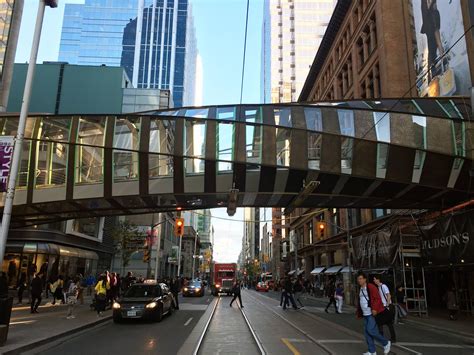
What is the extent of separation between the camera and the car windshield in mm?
17422

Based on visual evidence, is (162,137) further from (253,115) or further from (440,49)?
(440,49)

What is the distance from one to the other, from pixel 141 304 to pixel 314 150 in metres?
9.71

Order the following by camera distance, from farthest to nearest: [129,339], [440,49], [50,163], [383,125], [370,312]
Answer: [440,49] → [50,163] → [383,125] → [129,339] → [370,312]

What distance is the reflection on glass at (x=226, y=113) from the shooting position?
774 inches

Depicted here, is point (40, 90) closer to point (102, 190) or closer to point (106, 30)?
point (102, 190)

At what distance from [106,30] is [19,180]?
12318 centimetres

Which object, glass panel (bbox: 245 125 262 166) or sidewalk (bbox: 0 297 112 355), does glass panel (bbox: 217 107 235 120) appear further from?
sidewalk (bbox: 0 297 112 355)

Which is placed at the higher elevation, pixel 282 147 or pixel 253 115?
pixel 253 115

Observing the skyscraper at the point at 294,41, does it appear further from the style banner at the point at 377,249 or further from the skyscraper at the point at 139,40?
the style banner at the point at 377,249

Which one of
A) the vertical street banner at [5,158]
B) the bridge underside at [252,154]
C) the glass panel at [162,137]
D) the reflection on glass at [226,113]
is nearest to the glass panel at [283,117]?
the bridge underside at [252,154]

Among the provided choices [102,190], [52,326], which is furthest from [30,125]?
[52,326]

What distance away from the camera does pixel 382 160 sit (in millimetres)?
19422

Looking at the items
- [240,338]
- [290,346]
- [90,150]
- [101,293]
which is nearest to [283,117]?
[90,150]

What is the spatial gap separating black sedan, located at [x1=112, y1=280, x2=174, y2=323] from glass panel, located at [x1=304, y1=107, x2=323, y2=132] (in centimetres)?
942
